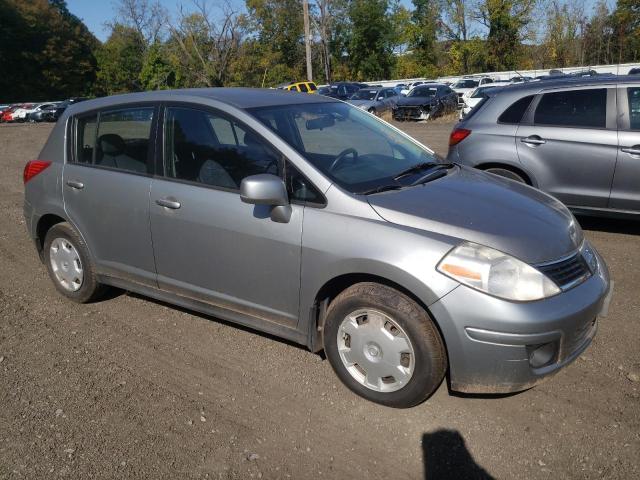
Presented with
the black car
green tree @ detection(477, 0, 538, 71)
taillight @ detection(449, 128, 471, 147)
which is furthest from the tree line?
taillight @ detection(449, 128, 471, 147)

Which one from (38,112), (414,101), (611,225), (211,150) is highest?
(211,150)

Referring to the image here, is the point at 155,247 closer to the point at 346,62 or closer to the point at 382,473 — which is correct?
the point at 382,473

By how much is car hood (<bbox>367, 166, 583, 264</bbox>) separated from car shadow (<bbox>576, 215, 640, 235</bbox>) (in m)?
3.11

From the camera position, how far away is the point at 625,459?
276cm

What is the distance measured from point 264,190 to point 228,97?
1.05 meters

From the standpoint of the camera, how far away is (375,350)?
319 centimetres

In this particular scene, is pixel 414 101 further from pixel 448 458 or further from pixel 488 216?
pixel 448 458

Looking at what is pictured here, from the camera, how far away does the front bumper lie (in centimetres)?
283

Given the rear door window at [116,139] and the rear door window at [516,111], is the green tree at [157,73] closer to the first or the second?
the rear door window at [516,111]

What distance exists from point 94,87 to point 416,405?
7401 centimetres

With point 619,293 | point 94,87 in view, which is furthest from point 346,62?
point 619,293

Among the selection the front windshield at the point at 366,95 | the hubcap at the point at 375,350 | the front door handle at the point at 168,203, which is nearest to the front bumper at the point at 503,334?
the hubcap at the point at 375,350

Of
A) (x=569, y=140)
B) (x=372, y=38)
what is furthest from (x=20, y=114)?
(x=569, y=140)

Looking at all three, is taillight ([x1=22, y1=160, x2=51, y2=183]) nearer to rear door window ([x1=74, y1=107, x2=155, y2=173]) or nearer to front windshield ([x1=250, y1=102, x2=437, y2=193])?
rear door window ([x1=74, y1=107, x2=155, y2=173])
